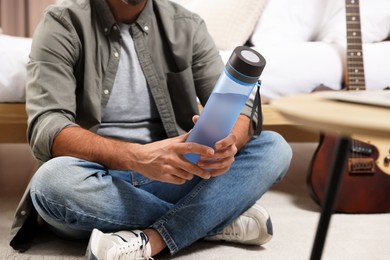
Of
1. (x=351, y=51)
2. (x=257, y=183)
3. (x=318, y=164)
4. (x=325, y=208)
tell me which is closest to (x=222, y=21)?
(x=351, y=51)

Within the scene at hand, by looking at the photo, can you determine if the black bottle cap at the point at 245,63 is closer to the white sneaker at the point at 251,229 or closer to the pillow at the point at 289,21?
the white sneaker at the point at 251,229

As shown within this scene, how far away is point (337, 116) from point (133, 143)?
0.74 metres

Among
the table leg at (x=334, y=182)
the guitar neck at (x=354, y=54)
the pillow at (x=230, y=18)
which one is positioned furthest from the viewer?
the pillow at (x=230, y=18)

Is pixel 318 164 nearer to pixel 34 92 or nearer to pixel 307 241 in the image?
pixel 307 241

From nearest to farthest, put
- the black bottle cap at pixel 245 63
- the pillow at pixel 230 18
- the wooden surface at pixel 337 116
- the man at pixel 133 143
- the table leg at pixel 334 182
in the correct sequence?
the wooden surface at pixel 337 116 → the table leg at pixel 334 182 → the black bottle cap at pixel 245 63 → the man at pixel 133 143 → the pillow at pixel 230 18

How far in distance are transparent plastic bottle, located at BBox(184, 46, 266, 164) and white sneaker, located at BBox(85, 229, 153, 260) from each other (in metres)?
0.31

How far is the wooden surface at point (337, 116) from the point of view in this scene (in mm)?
547

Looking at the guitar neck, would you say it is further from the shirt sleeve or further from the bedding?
the shirt sleeve

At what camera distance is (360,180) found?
69.1 inches

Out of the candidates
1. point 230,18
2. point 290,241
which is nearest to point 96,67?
point 290,241

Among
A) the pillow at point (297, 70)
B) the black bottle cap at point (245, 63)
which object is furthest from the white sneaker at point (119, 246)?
the pillow at point (297, 70)

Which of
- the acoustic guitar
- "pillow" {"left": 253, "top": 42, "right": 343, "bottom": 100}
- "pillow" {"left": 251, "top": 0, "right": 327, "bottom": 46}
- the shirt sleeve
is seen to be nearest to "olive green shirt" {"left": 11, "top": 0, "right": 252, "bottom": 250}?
the shirt sleeve

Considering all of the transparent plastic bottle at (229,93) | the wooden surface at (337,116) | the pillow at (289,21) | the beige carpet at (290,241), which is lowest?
the beige carpet at (290,241)

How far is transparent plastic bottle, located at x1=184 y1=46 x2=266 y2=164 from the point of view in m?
0.96
